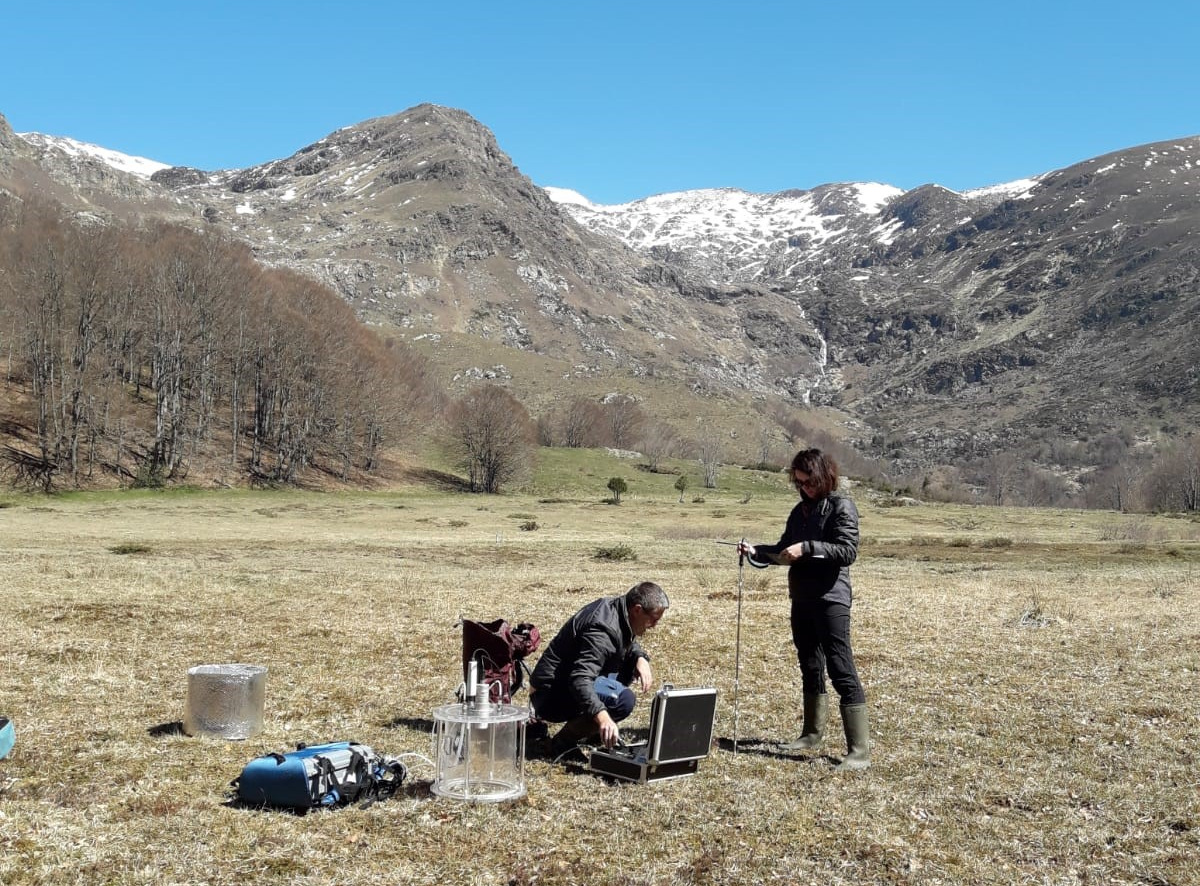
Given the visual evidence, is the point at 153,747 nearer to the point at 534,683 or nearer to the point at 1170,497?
the point at 534,683

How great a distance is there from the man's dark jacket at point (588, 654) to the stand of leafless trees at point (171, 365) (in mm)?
70446

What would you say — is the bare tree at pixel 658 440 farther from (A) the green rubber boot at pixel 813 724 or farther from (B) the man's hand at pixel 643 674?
(B) the man's hand at pixel 643 674

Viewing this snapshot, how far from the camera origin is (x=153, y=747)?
9.34m

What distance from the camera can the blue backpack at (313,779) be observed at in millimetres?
7625

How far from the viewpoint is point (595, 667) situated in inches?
369

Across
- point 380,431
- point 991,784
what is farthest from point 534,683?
point 380,431

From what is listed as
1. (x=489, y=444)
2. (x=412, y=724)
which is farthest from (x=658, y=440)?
(x=412, y=724)

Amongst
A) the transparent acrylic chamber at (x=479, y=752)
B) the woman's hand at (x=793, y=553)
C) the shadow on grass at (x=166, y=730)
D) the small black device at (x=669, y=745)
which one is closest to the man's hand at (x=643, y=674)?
the small black device at (x=669, y=745)

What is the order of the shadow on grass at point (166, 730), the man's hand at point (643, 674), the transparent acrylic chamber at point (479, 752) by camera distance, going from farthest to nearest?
the shadow on grass at point (166, 730)
the man's hand at point (643, 674)
the transparent acrylic chamber at point (479, 752)

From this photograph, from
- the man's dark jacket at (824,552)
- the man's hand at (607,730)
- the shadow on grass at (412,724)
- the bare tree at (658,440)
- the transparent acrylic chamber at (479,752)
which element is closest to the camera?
the transparent acrylic chamber at (479,752)

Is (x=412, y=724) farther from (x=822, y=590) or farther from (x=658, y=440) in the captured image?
(x=658, y=440)

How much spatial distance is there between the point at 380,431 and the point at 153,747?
90138 millimetres

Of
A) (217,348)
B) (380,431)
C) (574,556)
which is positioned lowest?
(574,556)

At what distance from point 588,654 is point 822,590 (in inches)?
93.2
